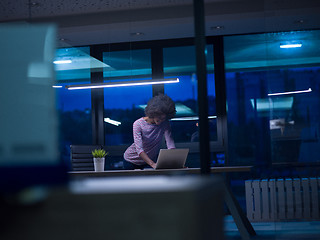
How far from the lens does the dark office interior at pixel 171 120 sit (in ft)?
2.56

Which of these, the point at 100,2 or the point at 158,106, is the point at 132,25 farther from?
the point at 158,106

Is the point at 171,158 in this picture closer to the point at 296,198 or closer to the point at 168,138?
the point at 168,138

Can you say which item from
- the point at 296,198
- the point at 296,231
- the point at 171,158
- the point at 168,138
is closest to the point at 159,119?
the point at 168,138

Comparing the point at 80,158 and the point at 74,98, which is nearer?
the point at 80,158

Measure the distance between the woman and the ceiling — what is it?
1415mm

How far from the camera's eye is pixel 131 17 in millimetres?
6184

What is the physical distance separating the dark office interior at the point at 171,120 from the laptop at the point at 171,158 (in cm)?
18

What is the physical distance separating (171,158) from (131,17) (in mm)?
2976

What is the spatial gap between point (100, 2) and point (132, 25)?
1.82 feet

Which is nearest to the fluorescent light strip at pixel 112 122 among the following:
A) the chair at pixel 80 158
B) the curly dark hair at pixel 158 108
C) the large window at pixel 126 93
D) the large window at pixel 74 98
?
the large window at pixel 126 93

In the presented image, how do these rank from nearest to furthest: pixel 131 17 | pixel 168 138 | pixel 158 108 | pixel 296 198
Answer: pixel 296 198 → pixel 158 108 → pixel 168 138 → pixel 131 17

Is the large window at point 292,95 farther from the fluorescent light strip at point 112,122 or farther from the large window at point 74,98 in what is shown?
the large window at point 74,98

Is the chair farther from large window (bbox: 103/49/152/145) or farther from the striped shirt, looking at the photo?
large window (bbox: 103/49/152/145)

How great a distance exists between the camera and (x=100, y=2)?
230 inches
